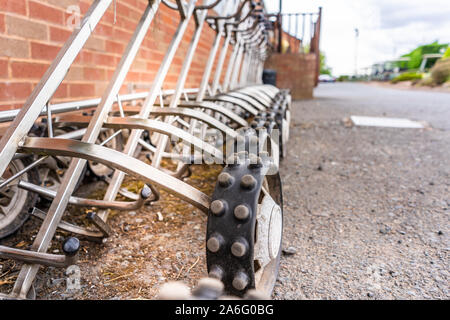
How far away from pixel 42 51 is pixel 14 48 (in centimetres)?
20

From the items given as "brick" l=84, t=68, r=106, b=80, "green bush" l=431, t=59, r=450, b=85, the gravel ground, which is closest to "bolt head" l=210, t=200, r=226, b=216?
the gravel ground

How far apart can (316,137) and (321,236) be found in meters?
2.67

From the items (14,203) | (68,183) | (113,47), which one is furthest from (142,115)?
(113,47)

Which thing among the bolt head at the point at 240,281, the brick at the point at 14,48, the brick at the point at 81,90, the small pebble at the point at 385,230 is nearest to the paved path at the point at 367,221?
the small pebble at the point at 385,230

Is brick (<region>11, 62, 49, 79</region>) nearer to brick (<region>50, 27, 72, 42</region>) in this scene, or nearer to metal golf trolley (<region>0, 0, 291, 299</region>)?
brick (<region>50, 27, 72, 42</region>)

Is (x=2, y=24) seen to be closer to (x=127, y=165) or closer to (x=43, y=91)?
(x=43, y=91)

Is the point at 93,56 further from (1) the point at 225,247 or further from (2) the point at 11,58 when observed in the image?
(1) the point at 225,247

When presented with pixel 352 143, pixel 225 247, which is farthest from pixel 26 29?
pixel 352 143

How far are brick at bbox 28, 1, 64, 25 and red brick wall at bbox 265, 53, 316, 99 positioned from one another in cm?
817

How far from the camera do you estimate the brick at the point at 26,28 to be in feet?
5.38

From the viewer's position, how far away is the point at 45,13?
6.13 feet

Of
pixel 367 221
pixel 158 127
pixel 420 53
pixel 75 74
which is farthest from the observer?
pixel 420 53

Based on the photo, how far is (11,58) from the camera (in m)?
1.66

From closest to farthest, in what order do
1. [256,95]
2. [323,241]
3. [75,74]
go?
[323,241] < [75,74] < [256,95]
